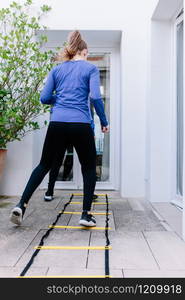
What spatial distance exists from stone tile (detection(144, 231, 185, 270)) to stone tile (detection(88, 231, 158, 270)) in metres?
0.04

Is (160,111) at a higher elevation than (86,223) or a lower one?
higher

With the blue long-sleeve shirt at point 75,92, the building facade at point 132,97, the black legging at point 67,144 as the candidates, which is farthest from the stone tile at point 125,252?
the building facade at point 132,97

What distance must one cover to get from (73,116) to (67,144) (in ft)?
0.74

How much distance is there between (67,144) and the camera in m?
2.50

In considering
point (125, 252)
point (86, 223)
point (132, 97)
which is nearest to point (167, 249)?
point (125, 252)

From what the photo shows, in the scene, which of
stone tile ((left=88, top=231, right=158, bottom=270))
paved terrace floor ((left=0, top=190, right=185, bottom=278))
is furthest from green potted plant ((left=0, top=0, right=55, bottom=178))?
stone tile ((left=88, top=231, right=158, bottom=270))

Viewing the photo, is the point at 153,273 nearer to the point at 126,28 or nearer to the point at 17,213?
the point at 17,213

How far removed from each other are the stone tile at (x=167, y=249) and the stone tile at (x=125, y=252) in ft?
0.15

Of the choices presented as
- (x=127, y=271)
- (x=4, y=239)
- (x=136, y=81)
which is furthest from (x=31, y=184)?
(x=136, y=81)

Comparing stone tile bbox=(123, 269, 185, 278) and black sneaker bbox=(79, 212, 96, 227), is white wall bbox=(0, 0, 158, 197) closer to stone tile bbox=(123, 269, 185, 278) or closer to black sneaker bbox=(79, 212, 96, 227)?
black sneaker bbox=(79, 212, 96, 227)

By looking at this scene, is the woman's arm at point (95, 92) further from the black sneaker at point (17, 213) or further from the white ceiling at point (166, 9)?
the white ceiling at point (166, 9)

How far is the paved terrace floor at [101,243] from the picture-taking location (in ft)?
5.79

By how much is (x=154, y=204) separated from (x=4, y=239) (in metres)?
1.88

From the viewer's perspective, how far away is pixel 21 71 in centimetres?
400
